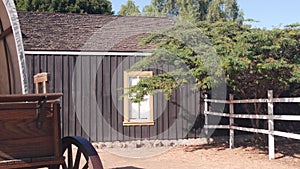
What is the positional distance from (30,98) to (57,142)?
0.47m

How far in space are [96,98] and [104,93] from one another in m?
0.25

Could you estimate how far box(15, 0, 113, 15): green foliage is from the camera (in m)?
22.4

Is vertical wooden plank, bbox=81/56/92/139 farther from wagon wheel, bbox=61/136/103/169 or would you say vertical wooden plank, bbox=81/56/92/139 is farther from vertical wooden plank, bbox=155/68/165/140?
wagon wheel, bbox=61/136/103/169

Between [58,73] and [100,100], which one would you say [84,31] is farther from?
[100,100]

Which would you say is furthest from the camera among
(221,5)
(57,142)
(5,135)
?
(221,5)

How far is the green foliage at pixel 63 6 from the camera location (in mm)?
22438

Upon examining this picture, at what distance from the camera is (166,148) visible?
10.5 metres

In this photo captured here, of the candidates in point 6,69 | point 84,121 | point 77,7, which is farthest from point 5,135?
point 77,7

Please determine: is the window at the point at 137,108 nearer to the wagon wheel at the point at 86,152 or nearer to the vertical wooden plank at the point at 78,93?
the vertical wooden plank at the point at 78,93

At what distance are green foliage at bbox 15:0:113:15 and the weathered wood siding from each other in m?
12.9

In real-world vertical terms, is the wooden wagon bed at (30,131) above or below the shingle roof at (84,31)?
below

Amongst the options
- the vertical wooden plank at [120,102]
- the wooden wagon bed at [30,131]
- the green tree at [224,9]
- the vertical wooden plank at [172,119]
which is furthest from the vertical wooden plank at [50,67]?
the green tree at [224,9]

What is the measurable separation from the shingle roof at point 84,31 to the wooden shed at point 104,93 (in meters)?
0.03

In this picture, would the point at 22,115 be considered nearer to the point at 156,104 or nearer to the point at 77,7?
the point at 156,104
